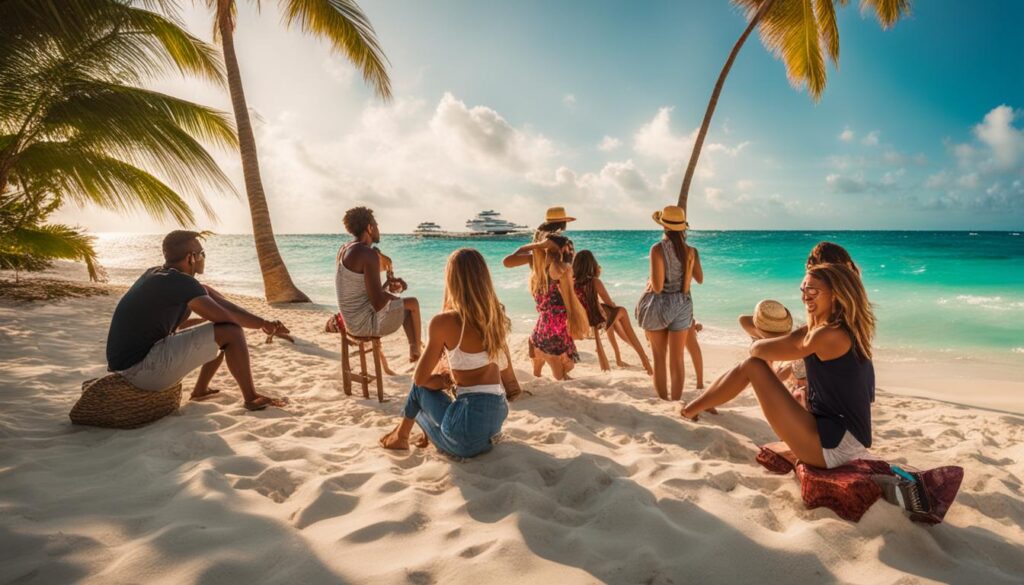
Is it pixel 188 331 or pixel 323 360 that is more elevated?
pixel 188 331

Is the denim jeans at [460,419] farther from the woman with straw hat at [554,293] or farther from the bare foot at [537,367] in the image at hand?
the bare foot at [537,367]

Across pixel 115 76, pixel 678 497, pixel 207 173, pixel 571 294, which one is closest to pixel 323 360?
pixel 571 294

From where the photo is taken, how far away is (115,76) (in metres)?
7.42

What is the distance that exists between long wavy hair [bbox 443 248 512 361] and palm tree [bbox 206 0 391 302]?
26.8 feet

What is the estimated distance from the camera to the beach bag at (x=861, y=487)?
2.02 metres

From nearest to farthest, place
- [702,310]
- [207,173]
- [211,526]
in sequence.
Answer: [211,526]
[207,173]
[702,310]

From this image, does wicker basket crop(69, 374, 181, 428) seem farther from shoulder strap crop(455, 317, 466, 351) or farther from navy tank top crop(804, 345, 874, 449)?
navy tank top crop(804, 345, 874, 449)

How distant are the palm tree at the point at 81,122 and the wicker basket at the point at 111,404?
5258 mm

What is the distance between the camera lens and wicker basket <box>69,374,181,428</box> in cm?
302

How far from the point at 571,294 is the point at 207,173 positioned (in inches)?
292

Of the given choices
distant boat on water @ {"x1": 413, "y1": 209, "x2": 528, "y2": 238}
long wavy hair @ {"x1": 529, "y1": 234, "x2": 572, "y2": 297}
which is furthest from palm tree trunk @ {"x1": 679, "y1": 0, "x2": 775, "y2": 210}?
distant boat on water @ {"x1": 413, "y1": 209, "x2": 528, "y2": 238}

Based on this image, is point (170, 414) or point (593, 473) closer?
point (593, 473)

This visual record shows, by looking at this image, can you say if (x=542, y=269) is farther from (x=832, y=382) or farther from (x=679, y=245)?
(x=832, y=382)

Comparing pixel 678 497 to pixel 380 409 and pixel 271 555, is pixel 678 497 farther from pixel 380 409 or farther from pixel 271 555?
pixel 380 409
